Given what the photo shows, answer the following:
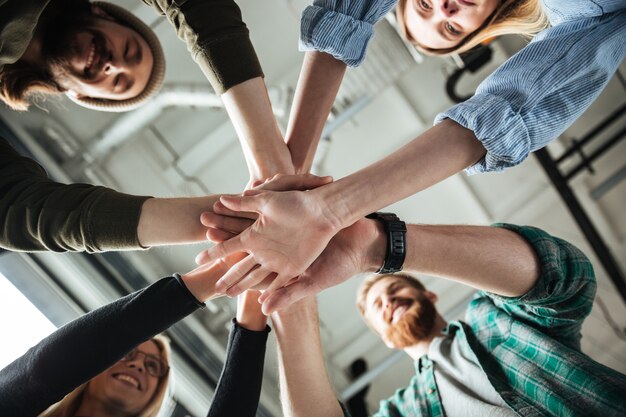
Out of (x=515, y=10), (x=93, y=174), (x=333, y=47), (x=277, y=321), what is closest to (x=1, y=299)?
(x=93, y=174)

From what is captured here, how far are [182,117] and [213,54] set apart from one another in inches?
56.2

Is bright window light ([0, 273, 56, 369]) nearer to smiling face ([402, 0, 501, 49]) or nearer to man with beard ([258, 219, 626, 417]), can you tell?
man with beard ([258, 219, 626, 417])

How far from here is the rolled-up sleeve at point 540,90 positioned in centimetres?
100

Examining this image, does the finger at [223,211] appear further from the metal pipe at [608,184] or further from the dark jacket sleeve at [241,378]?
the metal pipe at [608,184]

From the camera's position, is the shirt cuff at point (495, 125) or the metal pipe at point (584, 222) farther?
the metal pipe at point (584, 222)

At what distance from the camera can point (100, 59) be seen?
152 cm

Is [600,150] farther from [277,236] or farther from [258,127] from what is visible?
[277,236]

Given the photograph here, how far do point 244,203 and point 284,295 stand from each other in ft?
0.73

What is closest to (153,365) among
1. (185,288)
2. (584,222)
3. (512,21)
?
(185,288)

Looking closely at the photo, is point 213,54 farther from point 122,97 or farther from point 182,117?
point 182,117

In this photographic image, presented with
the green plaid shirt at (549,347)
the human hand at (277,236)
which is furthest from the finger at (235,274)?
the green plaid shirt at (549,347)

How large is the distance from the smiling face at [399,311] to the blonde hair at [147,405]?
32.4 inches

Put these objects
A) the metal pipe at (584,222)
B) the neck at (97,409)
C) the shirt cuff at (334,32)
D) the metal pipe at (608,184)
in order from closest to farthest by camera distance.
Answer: the shirt cuff at (334,32) < the neck at (97,409) < the metal pipe at (584,222) < the metal pipe at (608,184)

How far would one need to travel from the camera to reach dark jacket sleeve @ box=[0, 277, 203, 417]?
1074 mm
